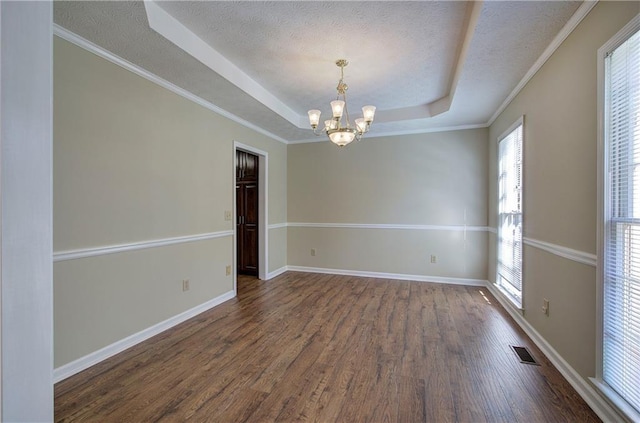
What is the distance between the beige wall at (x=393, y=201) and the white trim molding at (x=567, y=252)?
1.83 meters

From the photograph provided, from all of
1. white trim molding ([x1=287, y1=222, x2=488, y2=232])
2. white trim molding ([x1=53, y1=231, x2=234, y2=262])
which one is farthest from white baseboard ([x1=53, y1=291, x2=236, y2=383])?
white trim molding ([x1=287, y1=222, x2=488, y2=232])

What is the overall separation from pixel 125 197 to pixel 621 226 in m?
3.50

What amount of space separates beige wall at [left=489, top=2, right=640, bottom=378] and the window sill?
98 mm

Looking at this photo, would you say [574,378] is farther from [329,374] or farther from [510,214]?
[510,214]

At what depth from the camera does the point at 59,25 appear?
1871mm

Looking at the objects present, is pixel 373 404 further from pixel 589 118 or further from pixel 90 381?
pixel 589 118

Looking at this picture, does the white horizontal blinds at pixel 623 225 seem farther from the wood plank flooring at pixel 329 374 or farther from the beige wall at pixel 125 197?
the beige wall at pixel 125 197

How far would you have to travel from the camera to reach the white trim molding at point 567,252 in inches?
66.6

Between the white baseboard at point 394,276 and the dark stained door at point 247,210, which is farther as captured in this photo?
the dark stained door at point 247,210

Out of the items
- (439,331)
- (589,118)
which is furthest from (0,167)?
(439,331)

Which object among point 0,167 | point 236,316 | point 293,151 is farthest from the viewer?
point 293,151

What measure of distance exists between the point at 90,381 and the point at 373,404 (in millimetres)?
1995

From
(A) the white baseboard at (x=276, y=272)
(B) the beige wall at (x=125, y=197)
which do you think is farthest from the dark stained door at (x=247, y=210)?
(B) the beige wall at (x=125, y=197)

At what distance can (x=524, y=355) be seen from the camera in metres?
2.26
